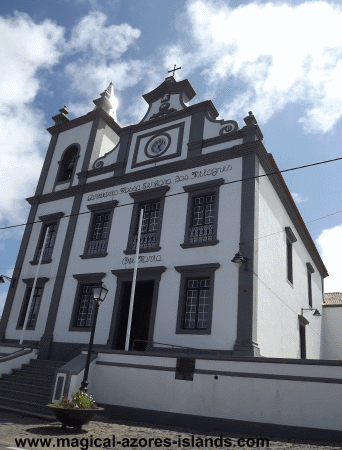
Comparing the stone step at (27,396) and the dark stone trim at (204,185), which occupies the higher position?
the dark stone trim at (204,185)

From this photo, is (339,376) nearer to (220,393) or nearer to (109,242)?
(220,393)

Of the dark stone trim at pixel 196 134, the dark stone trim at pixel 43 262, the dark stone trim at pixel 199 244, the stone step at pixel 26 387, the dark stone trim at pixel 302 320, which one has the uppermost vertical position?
the dark stone trim at pixel 196 134

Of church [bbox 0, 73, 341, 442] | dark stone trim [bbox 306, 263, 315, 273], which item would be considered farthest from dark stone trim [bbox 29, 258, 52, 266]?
dark stone trim [bbox 306, 263, 315, 273]

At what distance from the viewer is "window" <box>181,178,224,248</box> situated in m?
13.5

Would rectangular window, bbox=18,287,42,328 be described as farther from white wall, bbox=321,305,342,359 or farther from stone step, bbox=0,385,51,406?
white wall, bbox=321,305,342,359

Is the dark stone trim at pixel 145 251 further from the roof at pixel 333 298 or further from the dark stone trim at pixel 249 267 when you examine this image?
the roof at pixel 333 298

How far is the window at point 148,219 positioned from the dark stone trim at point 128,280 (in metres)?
0.81

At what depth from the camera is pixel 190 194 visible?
1450cm

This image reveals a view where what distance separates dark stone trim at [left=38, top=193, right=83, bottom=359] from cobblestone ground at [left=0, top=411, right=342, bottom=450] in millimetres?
5097

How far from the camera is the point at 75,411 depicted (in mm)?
8328

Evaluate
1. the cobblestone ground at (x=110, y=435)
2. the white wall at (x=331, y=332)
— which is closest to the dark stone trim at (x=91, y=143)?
the cobblestone ground at (x=110, y=435)

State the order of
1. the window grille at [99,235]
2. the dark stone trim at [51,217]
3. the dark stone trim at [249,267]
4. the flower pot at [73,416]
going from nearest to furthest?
the flower pot at [73,416]
the dark stone trim at [249,267]
the window grille at [99,235]
the dark stone trim at [51,217]

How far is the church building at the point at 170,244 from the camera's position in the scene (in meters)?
12.5

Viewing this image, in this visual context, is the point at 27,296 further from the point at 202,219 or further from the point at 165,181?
the point at 202,219
